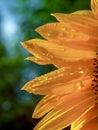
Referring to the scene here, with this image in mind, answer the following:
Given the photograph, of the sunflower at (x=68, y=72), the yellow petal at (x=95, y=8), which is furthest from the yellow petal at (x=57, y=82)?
the yellow petal at (x=95, y=8)

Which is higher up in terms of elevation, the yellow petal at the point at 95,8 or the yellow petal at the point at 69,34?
the yellow petal at the point at 95,8

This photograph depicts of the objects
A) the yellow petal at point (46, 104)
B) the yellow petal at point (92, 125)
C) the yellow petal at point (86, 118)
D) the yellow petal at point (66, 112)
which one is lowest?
the yellow petal at point (92, 125)

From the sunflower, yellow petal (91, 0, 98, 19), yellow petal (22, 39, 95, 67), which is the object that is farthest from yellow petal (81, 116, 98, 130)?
yellow petal (91, 0, 98, 19)

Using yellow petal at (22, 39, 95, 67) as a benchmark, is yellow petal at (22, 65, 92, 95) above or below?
below

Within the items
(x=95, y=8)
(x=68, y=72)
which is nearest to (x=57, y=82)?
(x=68, y=72)

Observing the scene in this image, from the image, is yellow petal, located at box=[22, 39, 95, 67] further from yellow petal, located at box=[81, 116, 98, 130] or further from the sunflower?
yellow petal, located at box=[81, 116, 98, 130]

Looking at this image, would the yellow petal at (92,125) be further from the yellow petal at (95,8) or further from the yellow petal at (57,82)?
the yellow petal at (95,8)

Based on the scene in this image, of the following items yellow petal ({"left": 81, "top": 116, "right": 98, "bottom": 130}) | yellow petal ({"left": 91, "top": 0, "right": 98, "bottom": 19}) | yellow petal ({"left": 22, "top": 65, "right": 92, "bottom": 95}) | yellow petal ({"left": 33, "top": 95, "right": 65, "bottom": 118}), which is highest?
yellow petal ({"left": 91, "top": 0, "right": 98, "bottom": 19})

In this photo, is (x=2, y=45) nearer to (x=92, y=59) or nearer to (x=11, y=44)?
(x=11, y=44)
